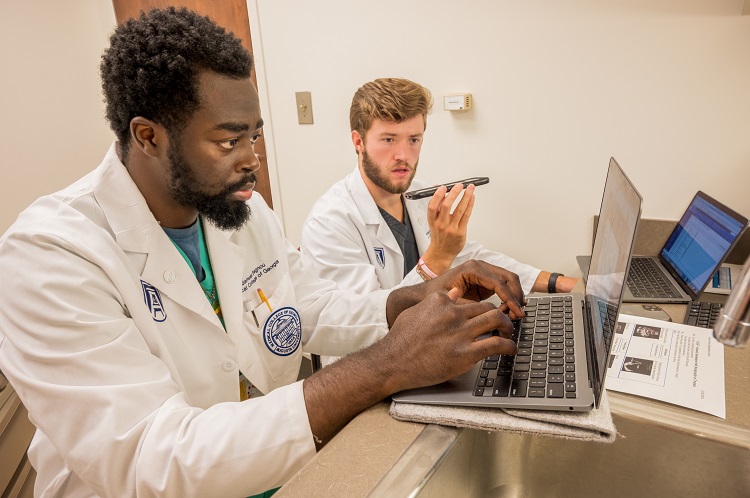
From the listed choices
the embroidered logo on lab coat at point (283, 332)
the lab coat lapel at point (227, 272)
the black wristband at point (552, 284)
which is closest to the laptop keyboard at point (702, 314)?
the black wristband at point (552, 284)

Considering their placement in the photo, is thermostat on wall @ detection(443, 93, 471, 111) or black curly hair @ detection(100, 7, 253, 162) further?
thermostat on wall @ detection(443, 93, 471, 111)

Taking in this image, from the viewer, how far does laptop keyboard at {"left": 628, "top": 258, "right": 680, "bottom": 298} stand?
48.5 inches

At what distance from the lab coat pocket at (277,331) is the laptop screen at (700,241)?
2.97 ft

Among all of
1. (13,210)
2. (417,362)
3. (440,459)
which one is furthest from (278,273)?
(13,210)

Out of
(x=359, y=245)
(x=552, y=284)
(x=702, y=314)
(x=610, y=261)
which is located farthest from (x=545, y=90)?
→ (x=610, y=261)

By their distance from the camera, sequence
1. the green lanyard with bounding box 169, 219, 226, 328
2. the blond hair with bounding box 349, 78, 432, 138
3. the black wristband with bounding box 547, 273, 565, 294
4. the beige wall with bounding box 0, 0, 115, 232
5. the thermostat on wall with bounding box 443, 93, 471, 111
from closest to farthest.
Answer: the green lanyard with bounding box 169, 219, 226, 328, the black wristband with bounding box 547, 273, 565, 294, the blond hair with bounding box 349, 78, 432, 138, the thermostat on wall with bounding box 443, 93, 471, 111, the beige wall with bounding box 0, 0, 115, 232

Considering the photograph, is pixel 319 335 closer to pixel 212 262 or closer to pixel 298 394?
pixel 212 262

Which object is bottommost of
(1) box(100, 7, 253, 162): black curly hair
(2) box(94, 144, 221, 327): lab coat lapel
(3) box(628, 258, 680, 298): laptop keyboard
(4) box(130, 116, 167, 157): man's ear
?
(3) box(628, 258, 680, 298): laptop keyboard

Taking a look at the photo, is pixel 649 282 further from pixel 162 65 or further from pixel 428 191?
pixel 162 65

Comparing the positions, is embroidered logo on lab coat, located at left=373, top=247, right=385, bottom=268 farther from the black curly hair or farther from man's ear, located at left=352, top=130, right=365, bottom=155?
the black curly hair

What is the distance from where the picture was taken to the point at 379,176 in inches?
64.6

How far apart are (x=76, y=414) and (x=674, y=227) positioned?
154 cm

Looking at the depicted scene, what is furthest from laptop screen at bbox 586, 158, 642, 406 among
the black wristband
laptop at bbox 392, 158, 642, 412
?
the black wristband

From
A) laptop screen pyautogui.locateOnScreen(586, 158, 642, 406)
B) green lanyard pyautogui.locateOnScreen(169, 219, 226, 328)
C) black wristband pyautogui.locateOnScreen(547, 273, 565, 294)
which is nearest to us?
laptop screen pyautogui.locateOnScreen(586, 158, 642, 406)
